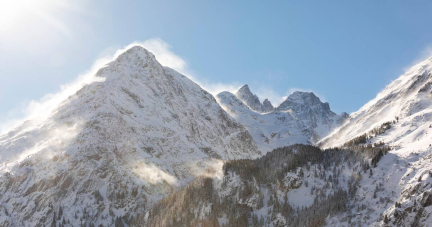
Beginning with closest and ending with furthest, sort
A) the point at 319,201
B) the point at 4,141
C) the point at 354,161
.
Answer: the point at 319,201 < the point at 354,161 < the point at 4,141

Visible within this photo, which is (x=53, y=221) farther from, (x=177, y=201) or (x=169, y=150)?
(x=169, y=150)

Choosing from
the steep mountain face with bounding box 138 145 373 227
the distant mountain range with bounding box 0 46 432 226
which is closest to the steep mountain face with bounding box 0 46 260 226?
the distant mountain range with bounding box 0 46 432 226

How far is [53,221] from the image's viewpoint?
125125 millimetres

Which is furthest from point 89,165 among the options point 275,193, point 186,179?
point 275,193

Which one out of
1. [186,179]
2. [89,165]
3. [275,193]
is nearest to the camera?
[275,193]

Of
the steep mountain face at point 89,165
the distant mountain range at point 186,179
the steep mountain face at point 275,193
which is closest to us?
the distant mountain range at point 186,179

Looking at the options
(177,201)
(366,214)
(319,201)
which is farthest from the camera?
(177,201)

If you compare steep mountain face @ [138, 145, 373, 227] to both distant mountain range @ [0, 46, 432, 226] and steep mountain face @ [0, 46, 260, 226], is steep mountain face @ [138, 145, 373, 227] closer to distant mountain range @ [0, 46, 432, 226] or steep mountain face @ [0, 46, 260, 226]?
distant mountain range @ [0, 46, 432, 226]

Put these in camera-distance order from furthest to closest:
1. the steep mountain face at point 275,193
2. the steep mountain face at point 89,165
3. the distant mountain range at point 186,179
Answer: the steep mountain face at point 89,165
the steep mountain face at point 275,193
the distant mountain range at point 186,179

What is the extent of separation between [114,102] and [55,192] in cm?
6905

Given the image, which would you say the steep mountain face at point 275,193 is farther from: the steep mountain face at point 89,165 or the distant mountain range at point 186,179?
the steep mountain face at point 89,165

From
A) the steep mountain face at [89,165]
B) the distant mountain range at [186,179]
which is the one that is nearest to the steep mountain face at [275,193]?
the distant mountain range at [186,179]

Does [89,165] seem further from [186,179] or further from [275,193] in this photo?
[275,193]

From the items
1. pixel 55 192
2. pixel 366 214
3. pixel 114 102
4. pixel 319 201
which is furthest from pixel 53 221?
pixel 366 214
